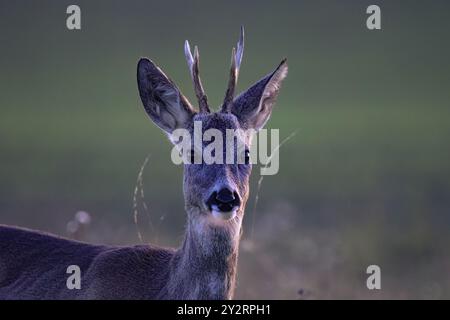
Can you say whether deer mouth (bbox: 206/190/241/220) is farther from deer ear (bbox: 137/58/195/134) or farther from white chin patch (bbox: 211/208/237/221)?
deer ear (bbox: 137/58/195/134)

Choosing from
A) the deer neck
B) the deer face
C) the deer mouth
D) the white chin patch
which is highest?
the deer face

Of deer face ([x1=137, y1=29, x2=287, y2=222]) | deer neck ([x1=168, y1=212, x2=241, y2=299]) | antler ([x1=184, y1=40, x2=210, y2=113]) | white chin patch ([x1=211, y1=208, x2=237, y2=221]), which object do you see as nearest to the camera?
white chin patch ([x1=211, y1=208, x2=237, y2=221])

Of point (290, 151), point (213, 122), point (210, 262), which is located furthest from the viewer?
point (290, 151)

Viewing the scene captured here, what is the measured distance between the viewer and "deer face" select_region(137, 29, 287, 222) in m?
8.55

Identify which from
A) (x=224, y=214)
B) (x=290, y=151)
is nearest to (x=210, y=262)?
(x=224, y=214)

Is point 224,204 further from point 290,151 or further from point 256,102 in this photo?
point 290,151

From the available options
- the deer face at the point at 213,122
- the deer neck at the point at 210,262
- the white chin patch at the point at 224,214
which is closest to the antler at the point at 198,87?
the deer face at the point at 213,122

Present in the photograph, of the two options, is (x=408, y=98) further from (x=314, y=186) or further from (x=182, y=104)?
(x=182, y=104)

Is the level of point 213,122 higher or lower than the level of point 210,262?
higher

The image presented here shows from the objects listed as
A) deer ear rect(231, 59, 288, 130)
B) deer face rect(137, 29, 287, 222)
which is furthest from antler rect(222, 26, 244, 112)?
deer ear rect(231, 59, 288, 130)

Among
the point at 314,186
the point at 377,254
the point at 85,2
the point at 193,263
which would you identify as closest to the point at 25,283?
the point at 193,263

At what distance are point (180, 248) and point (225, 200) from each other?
2.74 ft

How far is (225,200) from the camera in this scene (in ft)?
27.6

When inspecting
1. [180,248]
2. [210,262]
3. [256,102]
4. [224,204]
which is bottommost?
[210,262]
